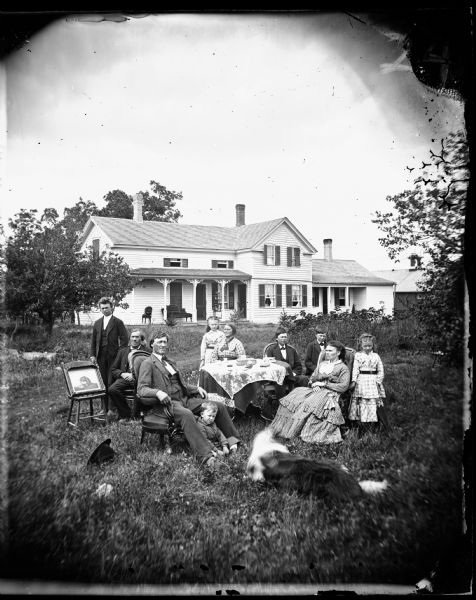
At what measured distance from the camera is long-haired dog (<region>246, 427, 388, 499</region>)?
304 cm

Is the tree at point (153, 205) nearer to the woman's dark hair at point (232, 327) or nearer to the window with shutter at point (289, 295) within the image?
the woman's dark hair at point (232, 327)

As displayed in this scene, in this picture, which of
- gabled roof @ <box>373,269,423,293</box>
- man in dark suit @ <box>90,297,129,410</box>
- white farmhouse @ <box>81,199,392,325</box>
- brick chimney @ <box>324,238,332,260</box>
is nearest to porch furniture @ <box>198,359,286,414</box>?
white farmhouse @ <box>81,199,392,325</box>

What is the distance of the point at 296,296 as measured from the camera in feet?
18.3

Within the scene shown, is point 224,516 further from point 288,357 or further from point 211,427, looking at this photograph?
point 288,357

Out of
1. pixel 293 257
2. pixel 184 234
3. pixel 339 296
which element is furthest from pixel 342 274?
pixel 184 234

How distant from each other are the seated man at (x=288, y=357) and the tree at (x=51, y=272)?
2.60m

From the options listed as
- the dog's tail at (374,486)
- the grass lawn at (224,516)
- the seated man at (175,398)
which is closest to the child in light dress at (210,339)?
the seated man at (175,398)

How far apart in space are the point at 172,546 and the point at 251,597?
0.63 m

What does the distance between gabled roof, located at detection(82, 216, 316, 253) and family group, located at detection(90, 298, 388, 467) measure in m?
1.09

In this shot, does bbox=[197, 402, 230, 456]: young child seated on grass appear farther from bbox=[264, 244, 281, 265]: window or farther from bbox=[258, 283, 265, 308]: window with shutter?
bbox=[264, 244, 281, 265]: window

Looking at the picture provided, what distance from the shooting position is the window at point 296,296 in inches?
220

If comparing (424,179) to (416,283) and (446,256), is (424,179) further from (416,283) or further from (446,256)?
(416,283)

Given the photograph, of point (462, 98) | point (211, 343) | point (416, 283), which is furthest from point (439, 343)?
point (211, 343)

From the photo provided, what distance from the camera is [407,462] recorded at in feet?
10.2
